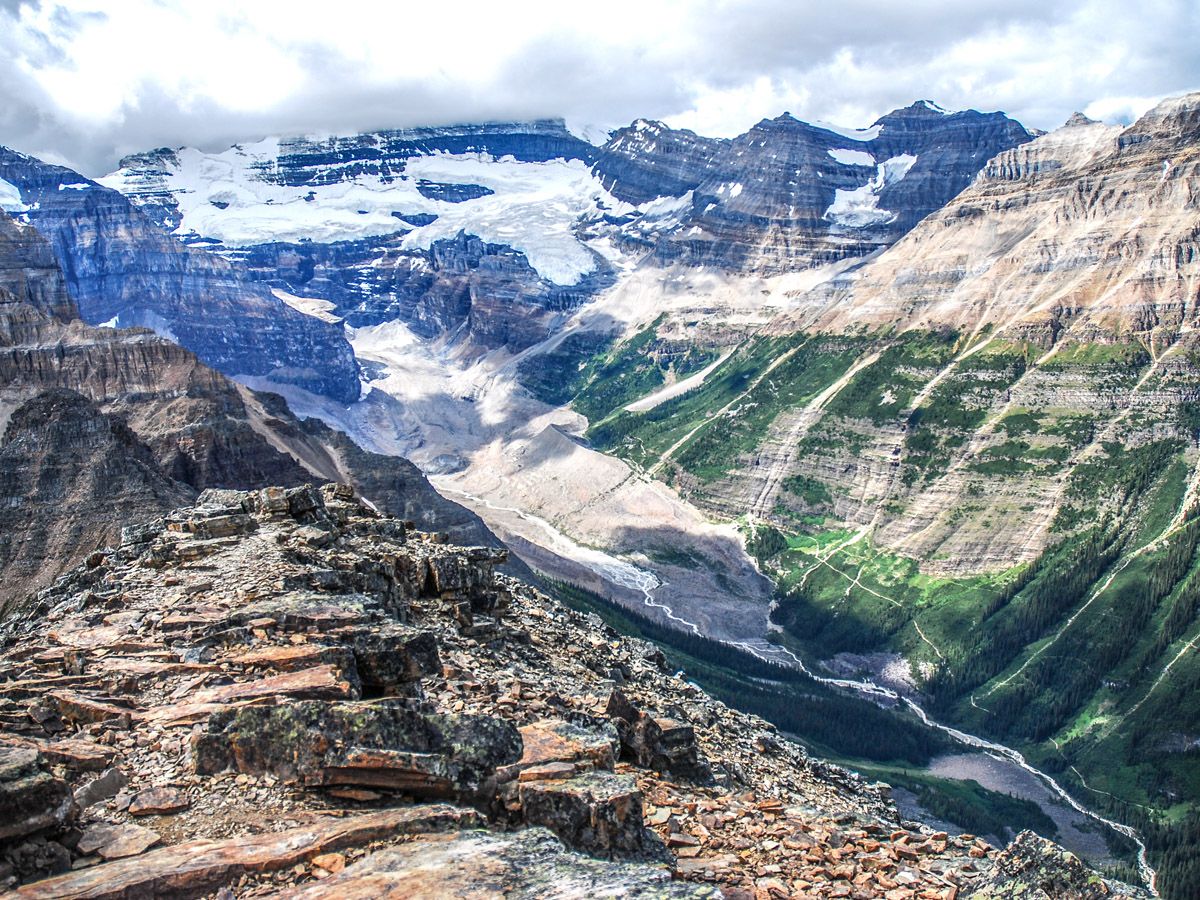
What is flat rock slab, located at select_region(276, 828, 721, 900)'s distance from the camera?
18.7m

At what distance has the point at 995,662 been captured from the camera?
656 ft

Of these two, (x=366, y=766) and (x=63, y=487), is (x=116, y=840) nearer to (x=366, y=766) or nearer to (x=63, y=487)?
(x=366, y=766)

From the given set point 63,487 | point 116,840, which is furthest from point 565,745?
point 63,487

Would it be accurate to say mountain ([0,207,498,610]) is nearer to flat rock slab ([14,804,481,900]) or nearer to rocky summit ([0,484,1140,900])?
rocky summit ([0,484,1140,900])

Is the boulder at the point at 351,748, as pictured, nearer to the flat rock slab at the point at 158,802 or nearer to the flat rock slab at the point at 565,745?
the flat rock slab at the point at 158,802

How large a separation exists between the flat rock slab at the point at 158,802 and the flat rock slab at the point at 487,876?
4441mm

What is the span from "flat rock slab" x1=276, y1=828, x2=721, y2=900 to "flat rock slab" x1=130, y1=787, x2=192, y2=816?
175 inches

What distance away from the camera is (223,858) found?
20.0 meters

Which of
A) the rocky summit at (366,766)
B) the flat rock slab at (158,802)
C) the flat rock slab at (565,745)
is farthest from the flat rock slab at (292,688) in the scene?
the flat rock slab at (565,745)

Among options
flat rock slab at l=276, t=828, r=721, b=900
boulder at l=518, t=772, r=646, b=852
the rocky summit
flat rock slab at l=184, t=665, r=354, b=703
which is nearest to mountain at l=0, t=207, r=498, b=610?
the rocky summit

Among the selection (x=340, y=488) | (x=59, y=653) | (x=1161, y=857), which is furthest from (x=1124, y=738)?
(x=59, y=653)

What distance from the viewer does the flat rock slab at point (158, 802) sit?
72.5 feet

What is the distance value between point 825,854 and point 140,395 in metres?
177

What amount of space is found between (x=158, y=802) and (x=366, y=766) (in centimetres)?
424
